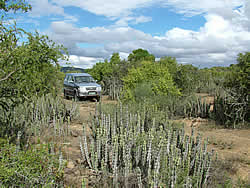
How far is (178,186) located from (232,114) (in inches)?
258

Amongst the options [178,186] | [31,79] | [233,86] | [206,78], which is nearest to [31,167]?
[31,79]

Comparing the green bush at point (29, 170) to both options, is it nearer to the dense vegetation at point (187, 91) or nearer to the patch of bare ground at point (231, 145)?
the patch of bare ground at point (231, 145)

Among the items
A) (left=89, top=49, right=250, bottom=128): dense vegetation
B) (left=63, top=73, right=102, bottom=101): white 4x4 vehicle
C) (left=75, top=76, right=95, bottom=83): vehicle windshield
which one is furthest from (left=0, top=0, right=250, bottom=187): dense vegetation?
(left=75, top=76, right=95, bottom=83): vehicle windshield

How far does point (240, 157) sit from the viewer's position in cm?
558

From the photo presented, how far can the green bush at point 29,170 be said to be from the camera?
326 centimetres

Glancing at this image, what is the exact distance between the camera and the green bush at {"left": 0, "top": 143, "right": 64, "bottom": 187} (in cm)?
326

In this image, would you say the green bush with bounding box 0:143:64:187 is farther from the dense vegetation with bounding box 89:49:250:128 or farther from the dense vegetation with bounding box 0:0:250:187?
the dense vegetation with bounding box 89:49:250:128

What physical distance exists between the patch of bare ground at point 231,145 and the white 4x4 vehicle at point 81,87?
7.35 meters

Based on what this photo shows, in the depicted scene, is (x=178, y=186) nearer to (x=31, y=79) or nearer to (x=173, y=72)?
(x=31, y=79)

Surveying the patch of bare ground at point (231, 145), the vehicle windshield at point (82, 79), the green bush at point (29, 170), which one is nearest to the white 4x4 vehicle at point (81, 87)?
the vehicle windshield at point (82, 79)

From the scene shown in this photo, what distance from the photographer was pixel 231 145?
6.61 meters

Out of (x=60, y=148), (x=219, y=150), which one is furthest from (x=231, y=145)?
Answer: (x=60, y=148)

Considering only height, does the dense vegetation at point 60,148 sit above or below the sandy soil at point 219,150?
above

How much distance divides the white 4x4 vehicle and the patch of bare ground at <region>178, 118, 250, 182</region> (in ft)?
24.1
